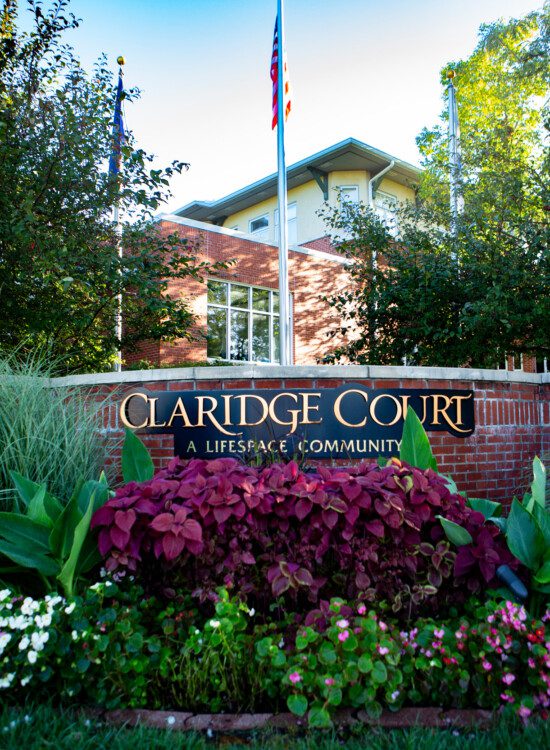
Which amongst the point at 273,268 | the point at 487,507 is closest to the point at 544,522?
the point at 487,507

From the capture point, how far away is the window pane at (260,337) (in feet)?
54.5

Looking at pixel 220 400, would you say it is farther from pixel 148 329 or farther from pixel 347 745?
pixel 148 329

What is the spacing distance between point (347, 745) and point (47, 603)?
126 centimetres

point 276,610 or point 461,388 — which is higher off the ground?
point 461,388

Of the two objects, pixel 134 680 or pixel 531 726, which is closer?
pixel 531 726

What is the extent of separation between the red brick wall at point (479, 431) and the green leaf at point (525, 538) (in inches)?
99.3

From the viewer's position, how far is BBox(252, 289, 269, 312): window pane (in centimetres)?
1673

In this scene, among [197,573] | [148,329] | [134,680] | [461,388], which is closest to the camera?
[134,680]

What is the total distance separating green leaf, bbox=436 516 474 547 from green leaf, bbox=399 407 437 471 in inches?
32.7

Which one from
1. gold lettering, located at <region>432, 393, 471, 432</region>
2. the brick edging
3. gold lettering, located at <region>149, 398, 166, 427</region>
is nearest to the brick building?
gold lettering, located at <region>432, 393, 471, 432</region>

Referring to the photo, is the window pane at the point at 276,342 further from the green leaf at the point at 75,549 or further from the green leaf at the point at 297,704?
the green leaf at the point at 297,704

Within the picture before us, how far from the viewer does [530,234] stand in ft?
28.5

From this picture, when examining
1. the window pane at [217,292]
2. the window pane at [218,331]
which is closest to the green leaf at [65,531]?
the window pane at [218,331]

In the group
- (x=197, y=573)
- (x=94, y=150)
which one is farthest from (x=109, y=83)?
(x=197, y=573)
